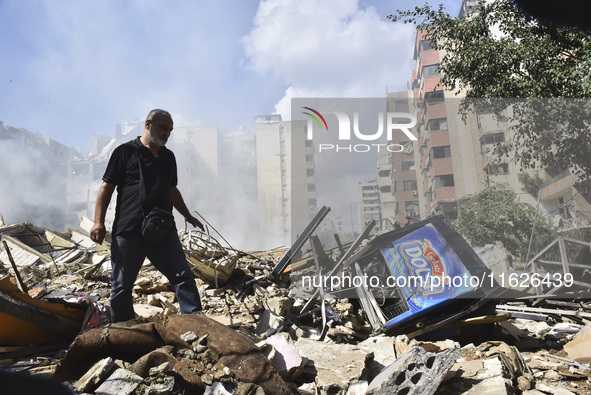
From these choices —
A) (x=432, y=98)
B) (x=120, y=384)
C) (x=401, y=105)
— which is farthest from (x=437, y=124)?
(x=120, y=384)

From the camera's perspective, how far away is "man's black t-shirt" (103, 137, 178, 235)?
2846mm

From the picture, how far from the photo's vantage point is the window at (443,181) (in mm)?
9707

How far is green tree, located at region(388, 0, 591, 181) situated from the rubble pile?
4084 mm

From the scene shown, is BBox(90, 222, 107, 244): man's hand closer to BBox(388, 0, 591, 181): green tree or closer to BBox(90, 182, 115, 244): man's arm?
BBox(90, 182, 115, 244): man's arm

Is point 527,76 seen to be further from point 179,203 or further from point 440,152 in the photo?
point 179,203

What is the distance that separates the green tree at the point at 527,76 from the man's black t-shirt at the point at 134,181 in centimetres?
758

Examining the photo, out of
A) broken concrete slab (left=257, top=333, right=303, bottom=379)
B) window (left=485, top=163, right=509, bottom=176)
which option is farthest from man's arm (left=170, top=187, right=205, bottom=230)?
window (left=485, top=163, right=509, bottom=176)

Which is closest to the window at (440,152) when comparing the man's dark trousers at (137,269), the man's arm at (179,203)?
the man's arm at (179,203)

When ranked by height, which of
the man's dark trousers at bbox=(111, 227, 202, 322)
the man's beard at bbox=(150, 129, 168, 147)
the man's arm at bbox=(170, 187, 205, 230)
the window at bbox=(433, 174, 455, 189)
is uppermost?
the window at bbox=(433, 174, 455, 189)

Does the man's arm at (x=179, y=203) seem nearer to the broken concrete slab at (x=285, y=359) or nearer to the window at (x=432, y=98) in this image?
the broken concrete slab at (x=285, y=359)

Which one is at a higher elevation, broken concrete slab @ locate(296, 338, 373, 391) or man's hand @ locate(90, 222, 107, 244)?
man's hand @ locate(90, 222, 107, 244)

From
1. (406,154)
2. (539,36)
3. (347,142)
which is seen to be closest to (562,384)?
(347,142)

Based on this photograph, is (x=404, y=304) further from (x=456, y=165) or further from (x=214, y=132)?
(x=214, y=132)

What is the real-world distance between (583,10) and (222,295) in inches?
153
